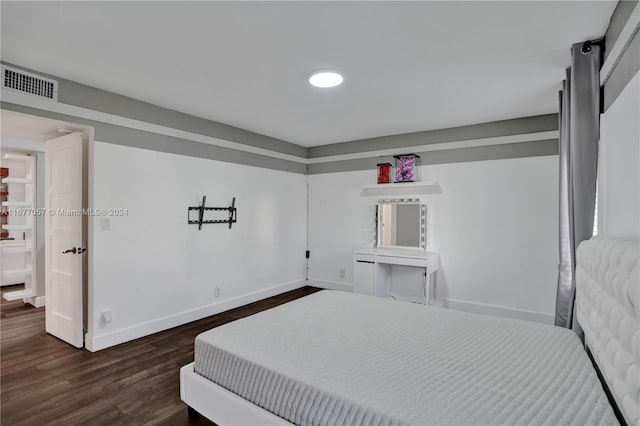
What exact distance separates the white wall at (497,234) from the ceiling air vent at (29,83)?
4018 millimetres

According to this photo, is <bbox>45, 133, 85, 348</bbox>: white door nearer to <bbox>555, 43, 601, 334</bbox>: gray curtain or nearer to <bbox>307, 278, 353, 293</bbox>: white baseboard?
<bbox>307, 278, 353, 293</bbox>: white baseboard

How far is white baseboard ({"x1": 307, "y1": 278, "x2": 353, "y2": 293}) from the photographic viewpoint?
16.5 ft

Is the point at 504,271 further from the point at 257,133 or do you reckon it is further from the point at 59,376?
the point at 59,376

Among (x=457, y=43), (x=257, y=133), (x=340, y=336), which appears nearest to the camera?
(x=340, y=336)

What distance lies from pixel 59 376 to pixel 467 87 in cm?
409

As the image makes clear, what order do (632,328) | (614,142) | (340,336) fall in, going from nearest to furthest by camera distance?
1. (632,328)
2. (614,142)
3. (340,336)

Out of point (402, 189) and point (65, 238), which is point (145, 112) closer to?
point (65, 238)

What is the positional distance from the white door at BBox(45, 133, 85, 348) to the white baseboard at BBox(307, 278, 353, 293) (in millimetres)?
3195

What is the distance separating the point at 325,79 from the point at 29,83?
2.31m

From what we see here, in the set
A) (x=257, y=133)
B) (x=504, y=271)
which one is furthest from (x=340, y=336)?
(x=257, y=133)

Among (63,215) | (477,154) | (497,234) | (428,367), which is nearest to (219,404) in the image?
(428,367)

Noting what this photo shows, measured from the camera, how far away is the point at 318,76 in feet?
8.60

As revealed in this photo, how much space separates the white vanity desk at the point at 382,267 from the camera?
4.12 metres

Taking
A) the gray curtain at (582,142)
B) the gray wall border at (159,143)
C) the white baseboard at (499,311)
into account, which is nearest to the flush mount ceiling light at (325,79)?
the gray curtain at (582,142)
